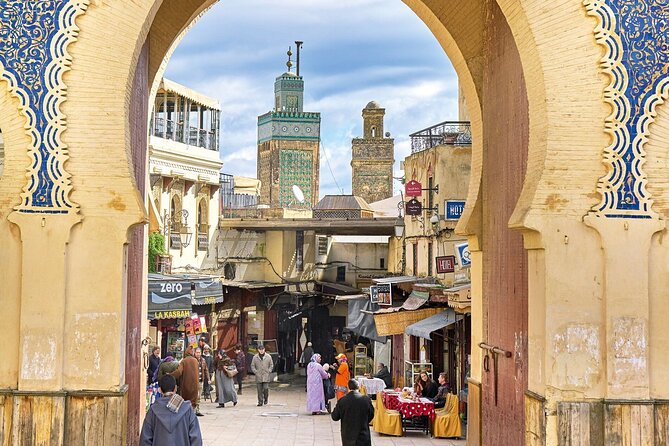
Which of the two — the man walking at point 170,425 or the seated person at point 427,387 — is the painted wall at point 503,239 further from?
the seated person at point 427,387

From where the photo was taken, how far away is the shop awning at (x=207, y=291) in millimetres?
18734

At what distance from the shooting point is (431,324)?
1438cm

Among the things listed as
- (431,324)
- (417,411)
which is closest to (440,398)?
(417,411)

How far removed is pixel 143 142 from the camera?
967 cm

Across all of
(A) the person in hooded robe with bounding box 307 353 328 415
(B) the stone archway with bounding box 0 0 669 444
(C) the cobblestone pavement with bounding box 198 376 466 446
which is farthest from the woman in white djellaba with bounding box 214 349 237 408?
(B) the stone archway with bounding box 0 0 669 444

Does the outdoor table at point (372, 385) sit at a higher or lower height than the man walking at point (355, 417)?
lower

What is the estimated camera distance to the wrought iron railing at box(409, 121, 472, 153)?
18.5 m

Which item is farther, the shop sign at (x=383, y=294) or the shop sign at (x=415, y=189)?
the shop sign at (x=415, y=189)

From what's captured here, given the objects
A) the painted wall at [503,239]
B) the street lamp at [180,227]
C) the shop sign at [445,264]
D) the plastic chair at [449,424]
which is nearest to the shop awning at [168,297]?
the street lamp at [180,227]

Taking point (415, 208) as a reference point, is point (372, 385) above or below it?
below

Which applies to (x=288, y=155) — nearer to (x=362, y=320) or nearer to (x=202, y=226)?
(x=202, y=226)

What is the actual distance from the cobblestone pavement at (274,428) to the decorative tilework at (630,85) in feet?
18.4

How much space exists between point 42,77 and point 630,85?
4.36 meters

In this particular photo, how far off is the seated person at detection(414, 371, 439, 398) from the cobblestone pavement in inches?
28.4
